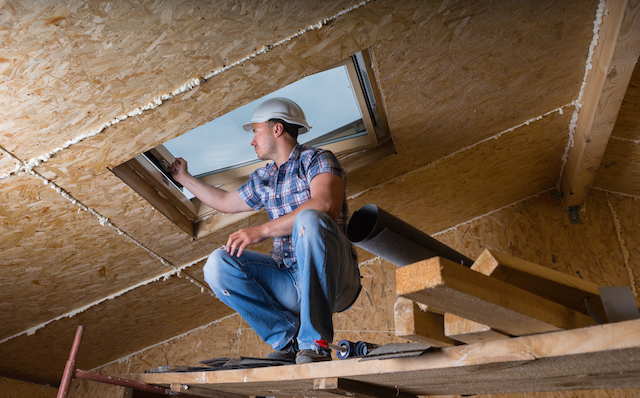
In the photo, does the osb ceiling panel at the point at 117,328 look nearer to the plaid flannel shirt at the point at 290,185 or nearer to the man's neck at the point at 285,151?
the plaid flannel shirt at the point at 290,185

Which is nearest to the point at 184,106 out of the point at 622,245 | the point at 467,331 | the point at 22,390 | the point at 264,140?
the point at 264,140

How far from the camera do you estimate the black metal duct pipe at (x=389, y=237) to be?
45.7 inches

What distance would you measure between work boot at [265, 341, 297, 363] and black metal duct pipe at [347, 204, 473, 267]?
0.97 m

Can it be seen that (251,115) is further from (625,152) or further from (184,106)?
(625,152)

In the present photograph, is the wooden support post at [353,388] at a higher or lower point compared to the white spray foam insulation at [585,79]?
lower

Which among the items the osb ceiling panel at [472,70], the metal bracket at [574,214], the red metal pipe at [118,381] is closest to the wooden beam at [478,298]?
the osb ceiling panel at [472,70]

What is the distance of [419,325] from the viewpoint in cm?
120

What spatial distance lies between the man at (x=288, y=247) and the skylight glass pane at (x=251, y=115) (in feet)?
0.25

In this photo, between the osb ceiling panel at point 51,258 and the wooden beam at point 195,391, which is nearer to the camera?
the osb ceiling panel at point 51,258

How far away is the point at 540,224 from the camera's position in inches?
150

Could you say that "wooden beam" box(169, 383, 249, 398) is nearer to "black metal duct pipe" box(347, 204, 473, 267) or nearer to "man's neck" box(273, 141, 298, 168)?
"man's neck" box(273, 141, 298, 168)

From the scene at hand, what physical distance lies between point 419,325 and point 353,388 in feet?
2.54

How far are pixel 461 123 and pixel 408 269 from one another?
6.17 feet

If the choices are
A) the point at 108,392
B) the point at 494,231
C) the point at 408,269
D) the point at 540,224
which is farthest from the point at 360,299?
the point at 408,269
